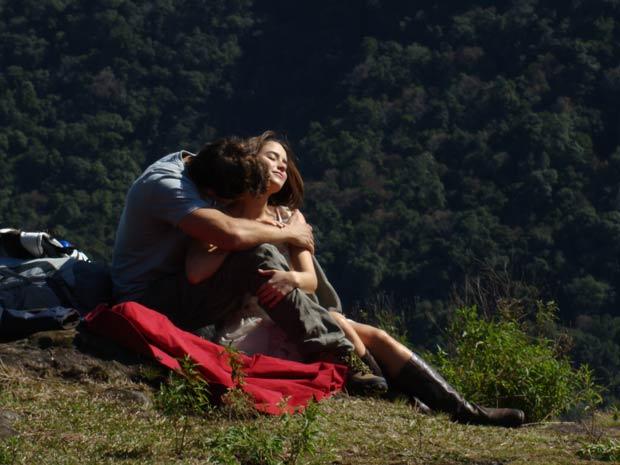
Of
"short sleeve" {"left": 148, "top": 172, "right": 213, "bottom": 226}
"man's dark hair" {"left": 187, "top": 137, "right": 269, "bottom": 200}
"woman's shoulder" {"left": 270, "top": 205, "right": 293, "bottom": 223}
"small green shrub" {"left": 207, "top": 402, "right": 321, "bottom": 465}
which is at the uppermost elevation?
"man's dark hair" {"left": 187, "top": 137, "right": 269, "bottom": 200}

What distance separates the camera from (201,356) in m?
5.57

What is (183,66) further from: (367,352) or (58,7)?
(367,352)

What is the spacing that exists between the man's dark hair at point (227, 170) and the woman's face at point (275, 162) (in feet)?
0.44

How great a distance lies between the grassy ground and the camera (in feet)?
14.9

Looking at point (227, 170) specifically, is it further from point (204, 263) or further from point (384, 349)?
point (384, 349)

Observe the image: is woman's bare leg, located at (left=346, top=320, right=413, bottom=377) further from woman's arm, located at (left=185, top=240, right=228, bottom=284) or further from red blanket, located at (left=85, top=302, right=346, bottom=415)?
woman's arm, located at (left=185, top=240, right=228, bottom=284)

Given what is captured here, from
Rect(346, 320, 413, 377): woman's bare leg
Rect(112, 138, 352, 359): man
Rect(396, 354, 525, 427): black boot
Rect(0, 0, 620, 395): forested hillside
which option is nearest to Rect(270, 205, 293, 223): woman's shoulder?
Rect(112, 138, 352, 359): man

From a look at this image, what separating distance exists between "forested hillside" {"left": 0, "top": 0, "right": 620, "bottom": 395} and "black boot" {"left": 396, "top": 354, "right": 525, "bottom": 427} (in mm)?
15874

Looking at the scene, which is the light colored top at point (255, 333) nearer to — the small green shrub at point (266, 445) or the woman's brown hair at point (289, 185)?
the woman's brown hair at point (289, 185)

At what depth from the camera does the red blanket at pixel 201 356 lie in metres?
5.54

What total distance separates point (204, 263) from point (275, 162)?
702 mm

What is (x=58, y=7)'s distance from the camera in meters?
50.0

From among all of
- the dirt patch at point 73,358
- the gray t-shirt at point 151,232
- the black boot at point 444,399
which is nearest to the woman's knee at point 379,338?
the black boot at point 444,399

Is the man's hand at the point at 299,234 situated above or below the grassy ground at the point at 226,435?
above
